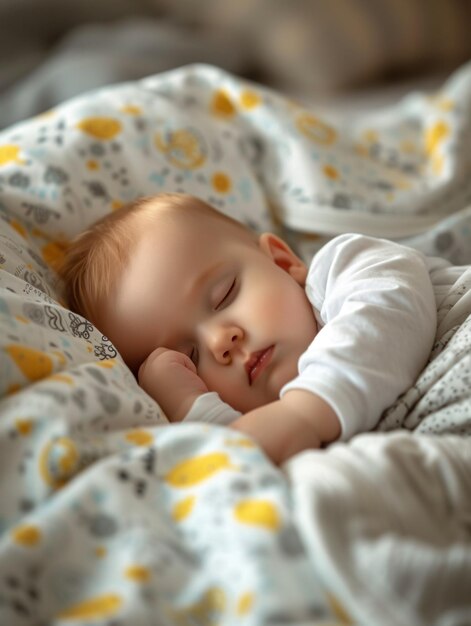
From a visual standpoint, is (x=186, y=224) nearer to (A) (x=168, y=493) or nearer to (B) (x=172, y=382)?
(B) (x=172, y=382)

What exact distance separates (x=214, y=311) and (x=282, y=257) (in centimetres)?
22

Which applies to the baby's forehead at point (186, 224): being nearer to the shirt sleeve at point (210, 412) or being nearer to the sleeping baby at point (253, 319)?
the sleeping baby at point (253, 319)

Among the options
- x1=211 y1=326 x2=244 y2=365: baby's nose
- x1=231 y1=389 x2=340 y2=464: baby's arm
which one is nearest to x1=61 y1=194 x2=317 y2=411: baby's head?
x1=211 y1=326 x2=244 y2=365: baby's nose

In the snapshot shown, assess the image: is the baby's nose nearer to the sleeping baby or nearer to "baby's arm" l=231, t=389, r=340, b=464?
the sleeping baby

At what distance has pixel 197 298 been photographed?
1143 millimetres

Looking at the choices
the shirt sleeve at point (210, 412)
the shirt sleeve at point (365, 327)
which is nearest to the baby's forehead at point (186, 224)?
the shirt sleeve at point (365, 327)

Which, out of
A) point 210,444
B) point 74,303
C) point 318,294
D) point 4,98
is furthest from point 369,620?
point 4,98

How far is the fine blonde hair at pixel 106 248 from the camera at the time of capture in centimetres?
119

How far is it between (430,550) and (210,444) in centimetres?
25

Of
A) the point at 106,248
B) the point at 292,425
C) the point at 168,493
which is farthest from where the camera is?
the point at 106,248

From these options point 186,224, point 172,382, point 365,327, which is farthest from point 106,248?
point 365,327

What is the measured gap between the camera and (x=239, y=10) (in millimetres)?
2723

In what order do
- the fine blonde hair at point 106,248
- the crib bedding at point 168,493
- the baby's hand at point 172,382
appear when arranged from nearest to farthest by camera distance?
1. the crib bedding at point 168,493
2. the baby's hand at point 172,382
3. the fine blonde hair at point 106,248

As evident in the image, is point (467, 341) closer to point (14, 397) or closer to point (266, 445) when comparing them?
point (266, 445)
